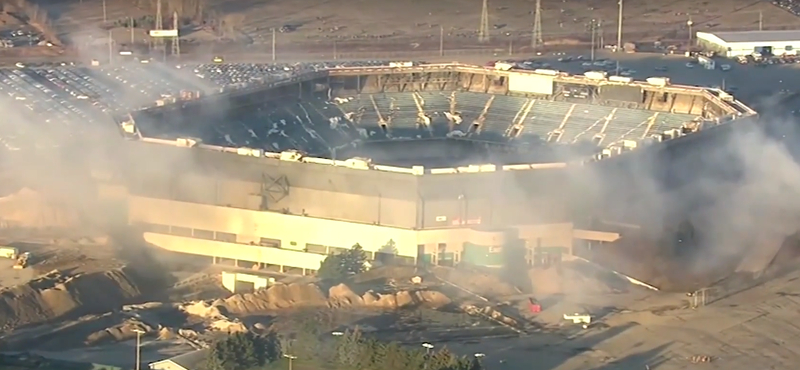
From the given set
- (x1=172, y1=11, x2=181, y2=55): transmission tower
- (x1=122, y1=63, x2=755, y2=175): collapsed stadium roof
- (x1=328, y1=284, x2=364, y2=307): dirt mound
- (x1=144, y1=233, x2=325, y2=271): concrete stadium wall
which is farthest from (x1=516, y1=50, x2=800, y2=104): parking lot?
(x1=328, y1=284, x2=364, y2=307): dirt mound

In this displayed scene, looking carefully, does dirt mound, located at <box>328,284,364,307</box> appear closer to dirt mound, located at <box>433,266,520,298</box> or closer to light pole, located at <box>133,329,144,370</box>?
dirt mound, located at <box>433,266,520,298</box>

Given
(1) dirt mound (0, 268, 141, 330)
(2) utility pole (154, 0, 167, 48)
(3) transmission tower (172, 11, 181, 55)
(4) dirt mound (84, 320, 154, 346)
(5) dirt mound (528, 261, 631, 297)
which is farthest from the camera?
(2) utility pole (154, 0, 167, 48)

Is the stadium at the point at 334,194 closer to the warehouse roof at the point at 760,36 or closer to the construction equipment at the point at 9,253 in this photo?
the construction equipment at the point at 9,253

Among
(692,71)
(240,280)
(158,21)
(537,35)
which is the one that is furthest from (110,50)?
(240,280)

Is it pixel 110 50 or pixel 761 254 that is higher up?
pixel 110 50

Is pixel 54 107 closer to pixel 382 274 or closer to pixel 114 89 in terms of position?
pixel 114 89

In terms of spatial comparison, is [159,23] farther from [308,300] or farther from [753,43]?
[308,300]

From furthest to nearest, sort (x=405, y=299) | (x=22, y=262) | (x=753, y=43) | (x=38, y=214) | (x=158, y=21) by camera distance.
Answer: (x=158, y=21), (x=753, y=43), (x=38, y=214), (x=22, y=262), (x=405, y=299)
